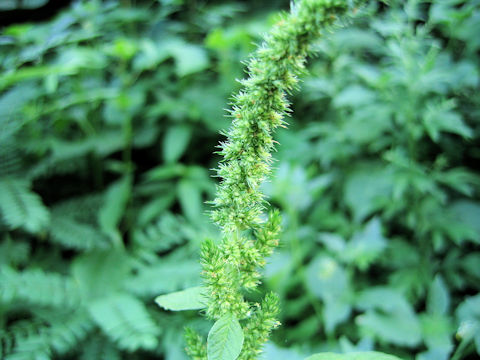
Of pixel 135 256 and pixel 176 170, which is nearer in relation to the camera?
pixel 135 256

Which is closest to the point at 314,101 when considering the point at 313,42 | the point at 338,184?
the point at 338,184

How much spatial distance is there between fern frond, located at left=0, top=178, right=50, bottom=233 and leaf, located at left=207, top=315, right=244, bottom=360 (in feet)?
5.27

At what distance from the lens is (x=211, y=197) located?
2.88 metres

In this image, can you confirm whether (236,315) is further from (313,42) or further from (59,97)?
(59,97)

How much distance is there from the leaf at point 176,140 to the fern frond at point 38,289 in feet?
3.49

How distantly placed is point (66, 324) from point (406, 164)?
1926mm

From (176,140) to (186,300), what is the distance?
6.81 ft

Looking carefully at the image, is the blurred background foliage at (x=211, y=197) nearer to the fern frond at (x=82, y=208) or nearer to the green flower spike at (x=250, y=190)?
the fern frond at (x=82, y=208)

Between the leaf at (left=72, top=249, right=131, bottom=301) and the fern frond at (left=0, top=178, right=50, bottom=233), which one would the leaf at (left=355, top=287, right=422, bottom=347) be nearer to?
the leaf at (left=72, top=249, right=131, bottom=301)

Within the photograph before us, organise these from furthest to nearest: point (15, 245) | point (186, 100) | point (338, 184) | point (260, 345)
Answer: point (186, 100) → point (338, 184) → point (15, 245) → point (260, 345)

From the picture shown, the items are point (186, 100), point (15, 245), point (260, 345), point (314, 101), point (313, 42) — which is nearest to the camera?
point (313, 42)

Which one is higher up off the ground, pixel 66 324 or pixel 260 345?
pixel 260 345

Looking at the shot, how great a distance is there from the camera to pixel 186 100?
A: 3.04 meters

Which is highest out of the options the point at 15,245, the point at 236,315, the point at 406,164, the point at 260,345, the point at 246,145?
the point at 246,145
